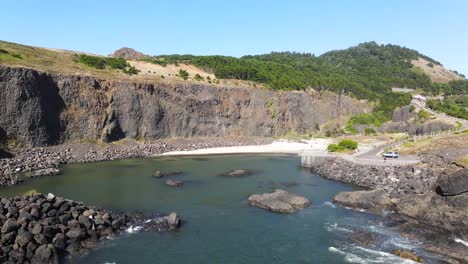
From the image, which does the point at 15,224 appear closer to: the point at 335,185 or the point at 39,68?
the point at 335,185

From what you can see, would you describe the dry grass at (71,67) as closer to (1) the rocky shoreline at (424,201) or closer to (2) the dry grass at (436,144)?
(2) the dry grass at (436,144)

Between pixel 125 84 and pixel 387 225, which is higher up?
pixel 125 84

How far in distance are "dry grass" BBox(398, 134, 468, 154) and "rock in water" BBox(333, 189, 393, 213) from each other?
1023 inches

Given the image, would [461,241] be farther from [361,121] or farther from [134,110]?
[361,121]

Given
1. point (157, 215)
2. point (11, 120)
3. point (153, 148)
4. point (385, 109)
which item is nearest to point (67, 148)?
point (11, 120)

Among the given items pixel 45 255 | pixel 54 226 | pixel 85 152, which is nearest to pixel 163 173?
pixel 85 152

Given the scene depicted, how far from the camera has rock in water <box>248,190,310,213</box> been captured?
1693 inches

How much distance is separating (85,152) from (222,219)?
44.2m

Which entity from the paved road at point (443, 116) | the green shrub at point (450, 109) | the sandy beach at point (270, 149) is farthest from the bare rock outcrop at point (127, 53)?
the green shrub at point (450, 109)

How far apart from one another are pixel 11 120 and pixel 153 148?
27.5 meters

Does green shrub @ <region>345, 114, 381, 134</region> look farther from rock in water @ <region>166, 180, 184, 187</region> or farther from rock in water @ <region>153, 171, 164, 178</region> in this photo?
rock in water @ <region>166, 180, 184, 187</region>

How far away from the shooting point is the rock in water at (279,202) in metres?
43.0

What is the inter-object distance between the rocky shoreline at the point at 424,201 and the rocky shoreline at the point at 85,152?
Answer: 43.6 meters

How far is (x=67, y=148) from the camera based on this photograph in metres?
73.9
